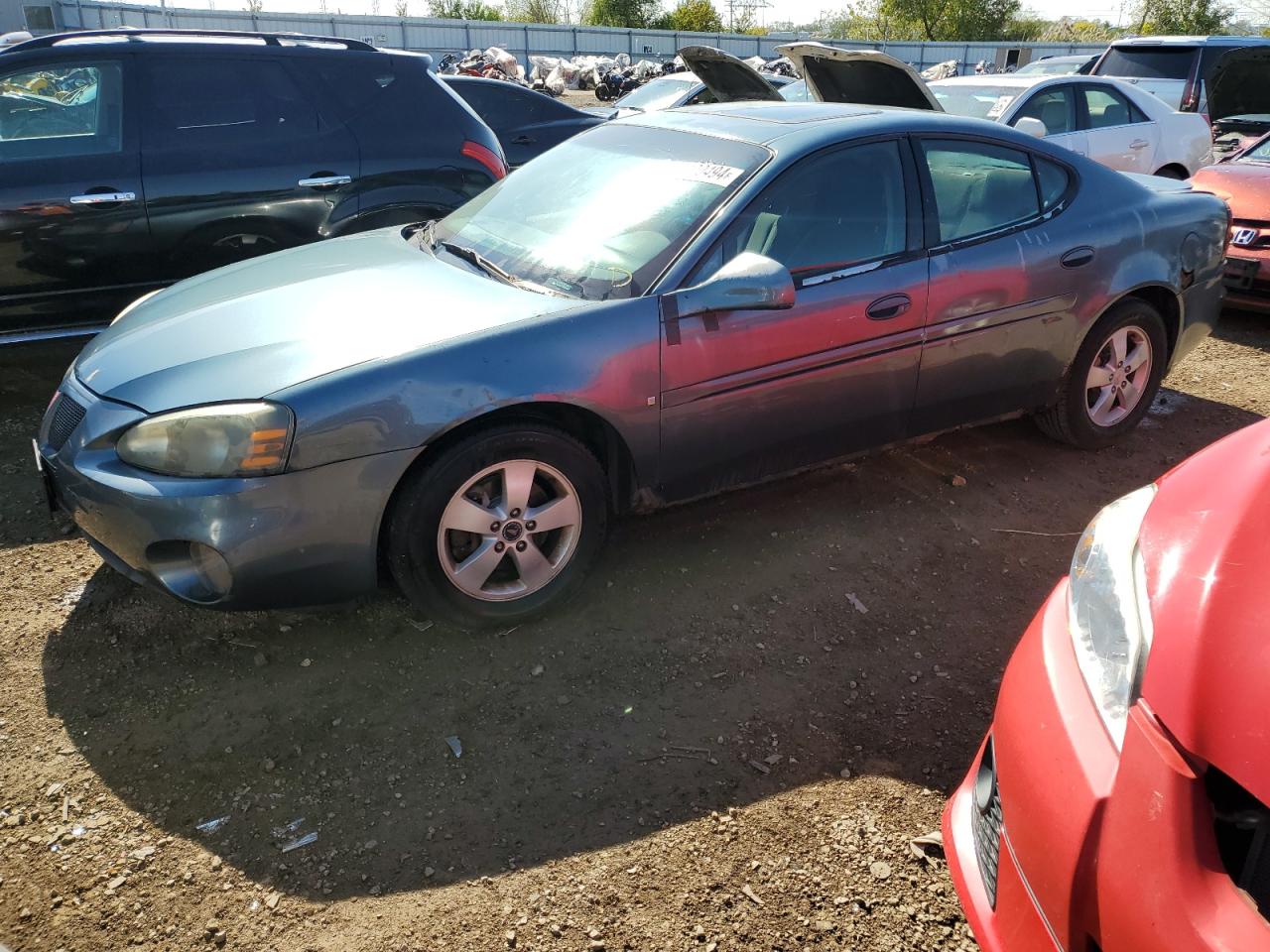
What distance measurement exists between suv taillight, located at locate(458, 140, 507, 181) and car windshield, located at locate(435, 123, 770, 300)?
1729mm

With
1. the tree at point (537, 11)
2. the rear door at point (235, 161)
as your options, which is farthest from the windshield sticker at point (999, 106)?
the tree at point (537, 11)

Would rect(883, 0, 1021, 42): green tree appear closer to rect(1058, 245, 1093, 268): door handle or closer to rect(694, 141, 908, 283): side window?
rect(1058, 245, 1093, 268): door handle

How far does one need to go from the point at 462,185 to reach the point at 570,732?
3827 millimetres

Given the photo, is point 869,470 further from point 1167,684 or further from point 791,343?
point 1167,684

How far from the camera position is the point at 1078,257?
3.97 meters

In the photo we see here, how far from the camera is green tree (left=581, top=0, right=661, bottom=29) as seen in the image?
186 ft

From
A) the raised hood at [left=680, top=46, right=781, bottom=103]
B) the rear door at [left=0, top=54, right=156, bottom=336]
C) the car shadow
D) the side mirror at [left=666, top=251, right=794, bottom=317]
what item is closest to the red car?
the car shadow

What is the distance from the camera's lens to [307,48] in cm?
542

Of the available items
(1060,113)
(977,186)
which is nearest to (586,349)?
(977,186)

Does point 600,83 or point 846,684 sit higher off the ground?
point 600,83

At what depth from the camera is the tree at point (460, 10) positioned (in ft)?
191

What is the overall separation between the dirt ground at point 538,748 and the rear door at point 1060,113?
216 inches

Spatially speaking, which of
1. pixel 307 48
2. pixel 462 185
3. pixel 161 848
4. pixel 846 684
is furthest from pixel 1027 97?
pixel 161 848

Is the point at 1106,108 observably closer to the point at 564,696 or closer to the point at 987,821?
the point at 564,696
